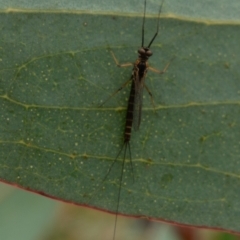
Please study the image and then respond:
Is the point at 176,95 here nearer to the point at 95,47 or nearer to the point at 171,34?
the point at 171,34

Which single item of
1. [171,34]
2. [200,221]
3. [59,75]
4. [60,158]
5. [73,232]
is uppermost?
[171,34]

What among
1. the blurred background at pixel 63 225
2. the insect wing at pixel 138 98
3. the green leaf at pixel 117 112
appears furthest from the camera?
the blurred background at pixel 63 225

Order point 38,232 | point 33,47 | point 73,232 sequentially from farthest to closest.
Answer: point 73,232, point 38,232, point 33,47

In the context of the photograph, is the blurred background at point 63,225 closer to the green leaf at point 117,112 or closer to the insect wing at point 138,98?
the green leaf at point 117,112

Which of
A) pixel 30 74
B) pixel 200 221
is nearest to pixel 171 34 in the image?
pixel 30 74

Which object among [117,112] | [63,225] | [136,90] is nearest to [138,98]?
[136,90]

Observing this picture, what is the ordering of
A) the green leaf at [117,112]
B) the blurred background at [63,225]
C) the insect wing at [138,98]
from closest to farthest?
the green leaf at [117,112]
the insect wing at [138,98]
the blurred background at [63,225]

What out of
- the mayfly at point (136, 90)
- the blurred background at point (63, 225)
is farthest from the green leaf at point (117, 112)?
the blurred background at point (63, 225)
